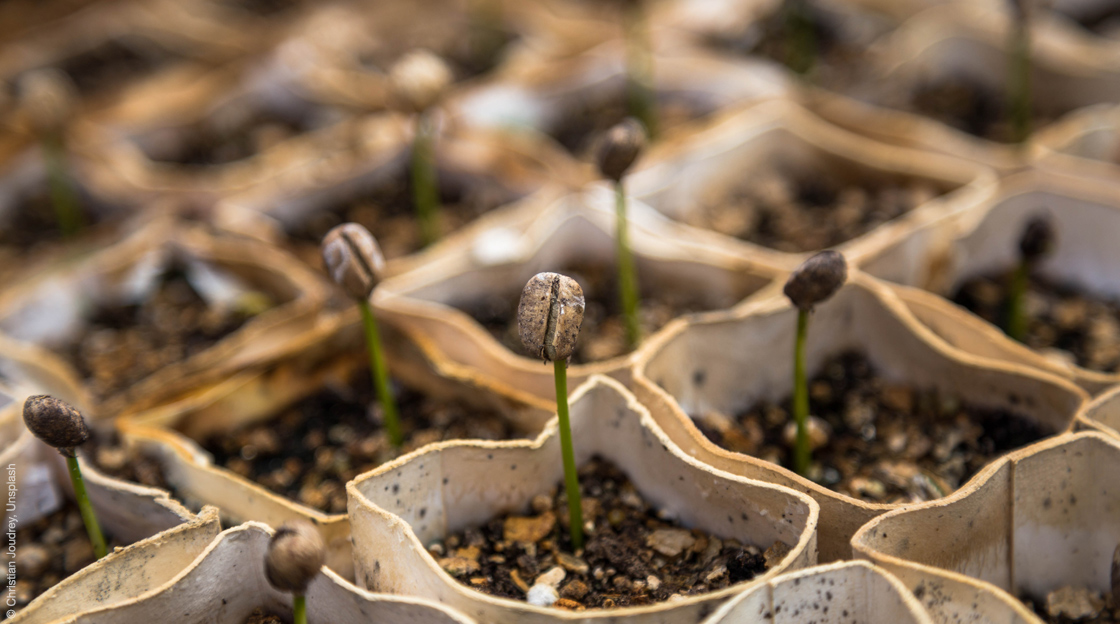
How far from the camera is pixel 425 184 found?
222 centimetres

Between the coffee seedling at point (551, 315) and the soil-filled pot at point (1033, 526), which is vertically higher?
the coffee seedling at point (551, 315)

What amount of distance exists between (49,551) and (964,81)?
241cm

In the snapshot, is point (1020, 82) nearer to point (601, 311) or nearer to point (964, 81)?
point (964, 81)

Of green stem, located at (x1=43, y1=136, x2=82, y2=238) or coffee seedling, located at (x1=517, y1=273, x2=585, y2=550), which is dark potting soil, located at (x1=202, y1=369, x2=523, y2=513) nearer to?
coffee seedling, located at (x1=517, y1=273, x2=585, y2=550)

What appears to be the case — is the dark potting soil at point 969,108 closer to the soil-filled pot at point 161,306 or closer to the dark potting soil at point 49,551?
the soil-filled pot at point 161,306

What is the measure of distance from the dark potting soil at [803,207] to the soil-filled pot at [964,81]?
0.18m

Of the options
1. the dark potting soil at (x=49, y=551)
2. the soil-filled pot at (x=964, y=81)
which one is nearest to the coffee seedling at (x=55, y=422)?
the dark potting soil at (x=49, y=551)

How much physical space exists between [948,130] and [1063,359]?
0.81m

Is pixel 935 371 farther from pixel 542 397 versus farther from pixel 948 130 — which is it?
pixel 948 130

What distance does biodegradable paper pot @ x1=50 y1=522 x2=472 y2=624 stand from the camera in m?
1.21

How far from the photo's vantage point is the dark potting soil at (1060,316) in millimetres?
1768

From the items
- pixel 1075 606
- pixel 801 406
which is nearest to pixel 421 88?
pixel 801 406

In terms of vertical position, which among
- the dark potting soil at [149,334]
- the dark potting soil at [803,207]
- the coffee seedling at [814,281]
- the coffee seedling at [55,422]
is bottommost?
the dark potting soil at [149,334]

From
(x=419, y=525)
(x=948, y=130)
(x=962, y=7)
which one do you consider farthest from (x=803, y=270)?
(x=962, y=7)
